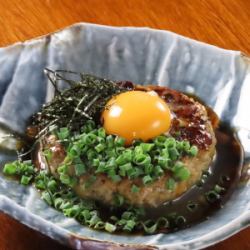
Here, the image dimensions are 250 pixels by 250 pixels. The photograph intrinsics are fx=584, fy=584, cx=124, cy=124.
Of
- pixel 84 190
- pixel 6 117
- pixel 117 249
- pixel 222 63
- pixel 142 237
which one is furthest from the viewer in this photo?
pixel 222 63

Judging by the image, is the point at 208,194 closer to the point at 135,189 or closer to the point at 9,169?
the point at 135,189

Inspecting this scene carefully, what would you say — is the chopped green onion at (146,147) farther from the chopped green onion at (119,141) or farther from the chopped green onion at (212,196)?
the chopped green onion at (212,196)

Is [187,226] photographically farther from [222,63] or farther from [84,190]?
[222,63]

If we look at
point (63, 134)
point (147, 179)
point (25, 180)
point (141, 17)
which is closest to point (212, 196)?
point (147, 179)

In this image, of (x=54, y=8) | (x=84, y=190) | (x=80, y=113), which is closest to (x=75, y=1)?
(x=54, y=8)

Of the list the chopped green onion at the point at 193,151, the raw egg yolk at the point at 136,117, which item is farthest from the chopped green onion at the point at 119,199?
the chopped green onion at the point at 193,151

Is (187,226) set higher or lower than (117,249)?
lower

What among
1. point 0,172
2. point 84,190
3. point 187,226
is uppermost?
point 0,172

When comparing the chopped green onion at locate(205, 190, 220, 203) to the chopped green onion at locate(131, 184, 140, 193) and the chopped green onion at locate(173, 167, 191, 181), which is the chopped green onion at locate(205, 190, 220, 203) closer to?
the chopped green onion at locate(173, 167, 191, 181)
